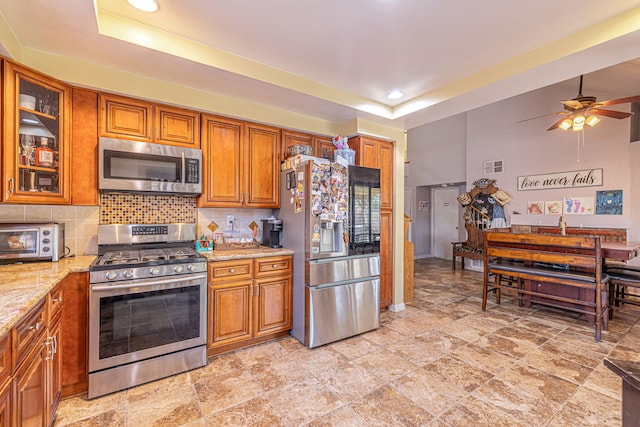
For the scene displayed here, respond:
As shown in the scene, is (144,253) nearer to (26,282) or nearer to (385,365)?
(26,282)

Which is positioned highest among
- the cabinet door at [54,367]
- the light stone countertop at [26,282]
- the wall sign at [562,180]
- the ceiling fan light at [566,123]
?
the ceiling fan light at [566,123]

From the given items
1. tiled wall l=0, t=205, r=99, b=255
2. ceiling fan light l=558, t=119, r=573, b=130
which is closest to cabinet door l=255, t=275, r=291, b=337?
tiled wall l=0, t=205, r=99, b=255

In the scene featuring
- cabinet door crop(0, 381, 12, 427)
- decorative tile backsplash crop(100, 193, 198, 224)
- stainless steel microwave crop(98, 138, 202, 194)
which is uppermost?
stainless steel microwave crop(98, 138, 202, 194)

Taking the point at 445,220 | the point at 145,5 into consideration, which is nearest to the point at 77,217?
the point at 145,5

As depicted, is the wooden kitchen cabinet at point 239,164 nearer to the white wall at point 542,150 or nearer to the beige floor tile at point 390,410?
the beige floor tile at point 390,410

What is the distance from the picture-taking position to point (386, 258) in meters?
3.75

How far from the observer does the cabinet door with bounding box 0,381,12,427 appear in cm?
101

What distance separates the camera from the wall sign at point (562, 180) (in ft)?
16.0

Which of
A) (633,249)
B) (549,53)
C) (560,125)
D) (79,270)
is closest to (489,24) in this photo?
(549,53)

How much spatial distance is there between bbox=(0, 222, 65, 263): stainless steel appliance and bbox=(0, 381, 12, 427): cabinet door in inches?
54.6

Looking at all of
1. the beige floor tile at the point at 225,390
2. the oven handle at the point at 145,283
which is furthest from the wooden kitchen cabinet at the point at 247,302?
the beige floor tile at the point at 225,390

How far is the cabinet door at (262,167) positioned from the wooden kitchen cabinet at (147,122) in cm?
56

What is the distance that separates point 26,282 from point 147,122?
60.5 inches

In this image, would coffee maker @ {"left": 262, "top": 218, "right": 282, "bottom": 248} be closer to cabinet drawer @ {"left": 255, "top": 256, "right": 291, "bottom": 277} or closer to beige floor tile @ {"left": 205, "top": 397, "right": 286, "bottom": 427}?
cabinet drawer @ {"left": 255, "top": 256, "right": 291, "bottom": 277}
